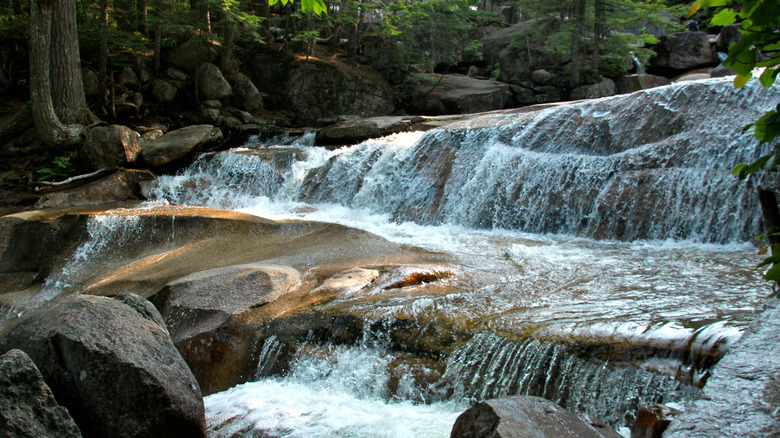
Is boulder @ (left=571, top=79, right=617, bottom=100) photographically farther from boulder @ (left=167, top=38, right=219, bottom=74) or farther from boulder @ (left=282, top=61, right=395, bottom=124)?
boulder @ (left=167, top=38, right=219, bottom=74)

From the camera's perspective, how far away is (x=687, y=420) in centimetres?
237

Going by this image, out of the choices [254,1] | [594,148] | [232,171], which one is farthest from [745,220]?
[254,1]

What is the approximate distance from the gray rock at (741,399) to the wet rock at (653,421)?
0.44 feet

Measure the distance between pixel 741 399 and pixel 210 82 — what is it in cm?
1718

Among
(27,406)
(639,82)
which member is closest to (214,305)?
(27,406)

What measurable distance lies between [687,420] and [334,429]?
223 cm

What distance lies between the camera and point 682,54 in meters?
18.9

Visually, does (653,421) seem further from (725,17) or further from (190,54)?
(190,54)

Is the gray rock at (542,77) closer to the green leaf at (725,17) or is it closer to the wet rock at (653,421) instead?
the wet rock at (653,421)

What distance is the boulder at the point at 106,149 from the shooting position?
11.4m

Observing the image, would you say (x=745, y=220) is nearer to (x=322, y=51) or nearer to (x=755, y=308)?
(x=755, y=308)

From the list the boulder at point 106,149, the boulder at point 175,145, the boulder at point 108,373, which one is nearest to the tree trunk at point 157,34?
the boulder at point 175,145

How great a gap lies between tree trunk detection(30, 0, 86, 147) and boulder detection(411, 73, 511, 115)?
39.1ft

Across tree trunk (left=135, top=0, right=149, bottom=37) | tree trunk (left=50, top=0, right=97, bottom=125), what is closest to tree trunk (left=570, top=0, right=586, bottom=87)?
tree trunk (left=135, top=0, right=149, bottom=37)
